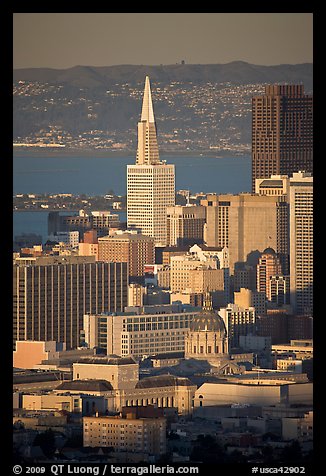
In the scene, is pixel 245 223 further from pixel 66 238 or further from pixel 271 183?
pixel 66 238

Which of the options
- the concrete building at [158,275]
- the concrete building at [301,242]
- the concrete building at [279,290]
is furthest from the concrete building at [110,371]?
the concrete building at [158,275]

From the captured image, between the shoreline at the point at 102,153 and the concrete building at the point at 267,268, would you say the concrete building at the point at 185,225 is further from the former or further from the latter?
the concrete building at the point at 267,268

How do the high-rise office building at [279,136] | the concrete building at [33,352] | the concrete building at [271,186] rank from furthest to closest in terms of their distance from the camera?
the concrete building at [271,186] → the high-rise office building at [279,136] → the concrete building at [33,352]

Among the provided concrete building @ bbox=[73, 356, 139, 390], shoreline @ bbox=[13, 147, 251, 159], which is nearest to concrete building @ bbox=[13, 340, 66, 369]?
concrete building @ bbox=[73, 356, 139, 390]

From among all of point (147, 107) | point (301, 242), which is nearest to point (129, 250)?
point (147, 107)
